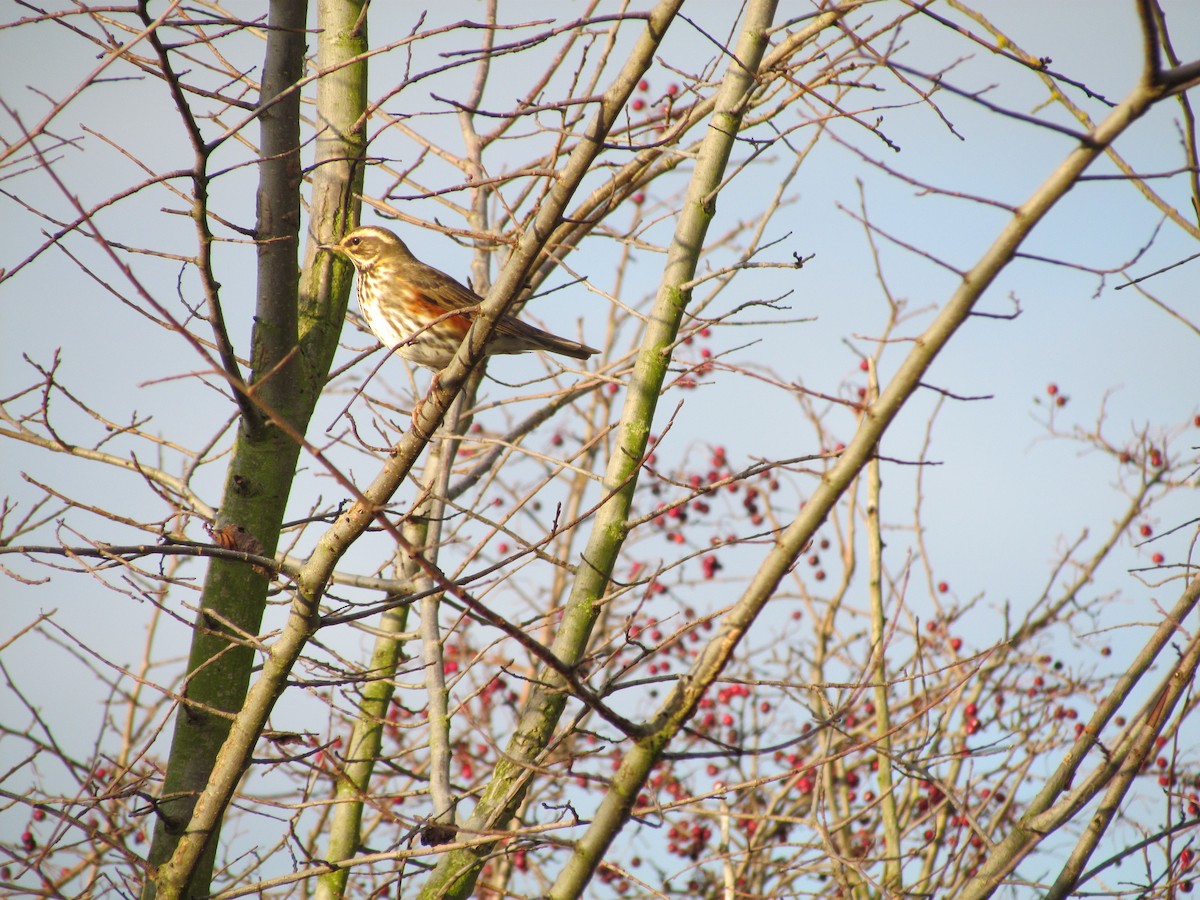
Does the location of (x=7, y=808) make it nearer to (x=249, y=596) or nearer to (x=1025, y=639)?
(x=249, y=596)

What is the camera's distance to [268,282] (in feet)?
13.5

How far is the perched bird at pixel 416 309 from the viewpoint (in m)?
5.31

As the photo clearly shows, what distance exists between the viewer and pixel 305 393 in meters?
4.32

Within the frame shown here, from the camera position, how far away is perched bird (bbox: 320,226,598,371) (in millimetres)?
5312

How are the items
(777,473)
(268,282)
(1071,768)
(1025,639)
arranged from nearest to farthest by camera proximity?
1. (1071,768)
2. (268,282)
3. (1025,639)
4. (777,473)

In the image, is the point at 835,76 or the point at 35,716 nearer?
the point at 35,716

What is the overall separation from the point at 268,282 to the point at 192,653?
1.46 m

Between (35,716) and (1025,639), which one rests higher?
(1025,639)

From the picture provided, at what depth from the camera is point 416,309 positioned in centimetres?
561

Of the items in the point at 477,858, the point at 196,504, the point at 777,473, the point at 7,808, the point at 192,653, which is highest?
the point at 777,473

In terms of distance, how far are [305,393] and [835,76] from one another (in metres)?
2.36

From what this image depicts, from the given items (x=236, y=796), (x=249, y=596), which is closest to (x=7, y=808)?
(x=236, y=796)

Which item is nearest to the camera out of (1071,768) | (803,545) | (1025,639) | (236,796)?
(803,545)

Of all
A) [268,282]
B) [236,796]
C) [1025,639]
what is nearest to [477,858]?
[236,796]
